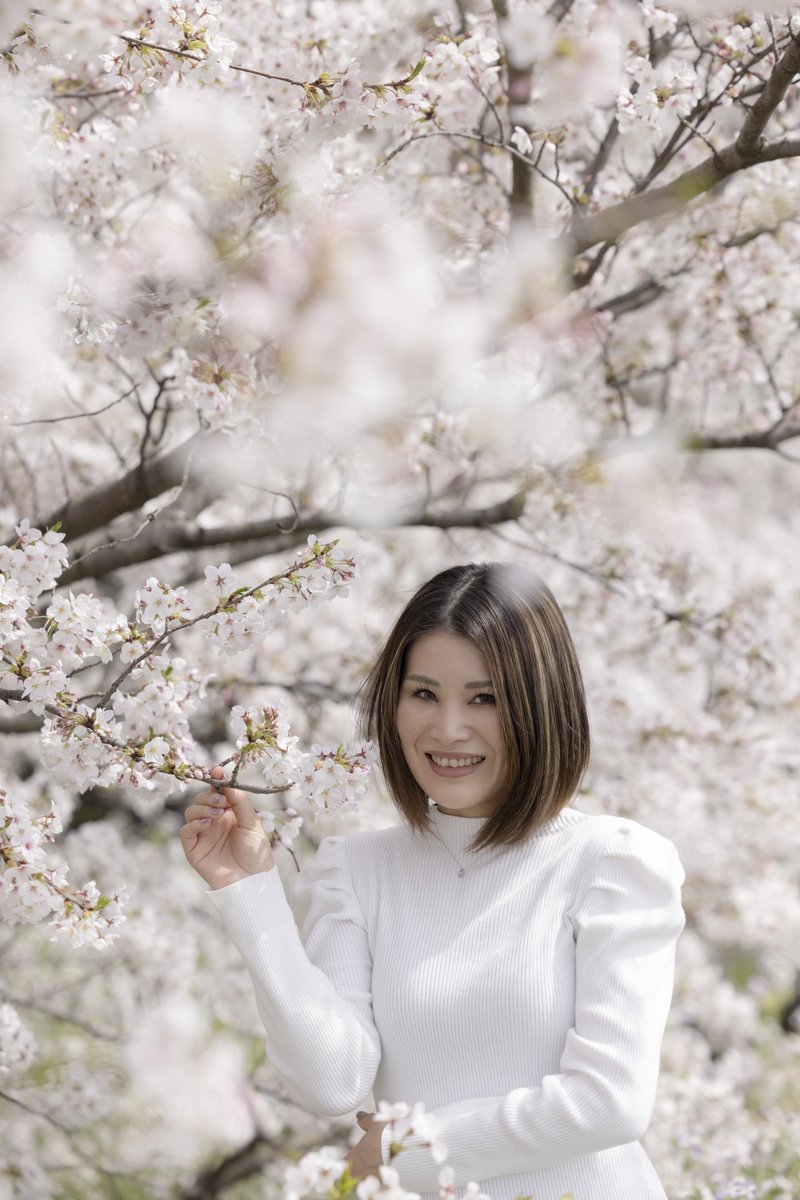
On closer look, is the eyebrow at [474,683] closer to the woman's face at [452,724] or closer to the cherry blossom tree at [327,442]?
the woman's face at [452,724]

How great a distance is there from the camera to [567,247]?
2.61 meters

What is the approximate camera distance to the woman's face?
5.87 feet

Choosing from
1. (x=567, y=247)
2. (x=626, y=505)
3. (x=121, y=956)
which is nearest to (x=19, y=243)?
(x=567, y=247)

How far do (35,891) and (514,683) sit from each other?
0.72 meters

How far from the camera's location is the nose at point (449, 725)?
1.77 metres

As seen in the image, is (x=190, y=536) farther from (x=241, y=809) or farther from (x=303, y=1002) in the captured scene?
(x=303, y=1002)

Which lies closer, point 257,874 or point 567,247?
point 257,874

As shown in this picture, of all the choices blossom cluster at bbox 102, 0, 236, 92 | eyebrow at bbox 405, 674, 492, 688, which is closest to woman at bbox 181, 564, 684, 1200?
eyebrow at bbox 405, 674, 492, 688

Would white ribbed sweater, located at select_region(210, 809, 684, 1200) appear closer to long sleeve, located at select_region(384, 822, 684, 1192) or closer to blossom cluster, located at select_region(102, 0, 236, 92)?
long sleeve, located at select_region(384, 822, 684, 1192)

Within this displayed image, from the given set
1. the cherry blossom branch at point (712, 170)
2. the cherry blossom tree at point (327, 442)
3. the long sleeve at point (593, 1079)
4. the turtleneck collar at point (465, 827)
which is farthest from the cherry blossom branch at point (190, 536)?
the long sleeve at point (593, 1079)

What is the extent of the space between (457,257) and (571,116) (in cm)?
52

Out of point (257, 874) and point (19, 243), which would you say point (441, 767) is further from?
point (19, 243)

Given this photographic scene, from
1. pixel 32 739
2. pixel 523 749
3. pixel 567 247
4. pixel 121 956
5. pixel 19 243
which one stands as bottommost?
pixel 121 956

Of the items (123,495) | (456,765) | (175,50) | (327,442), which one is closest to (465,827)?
(456,765)
